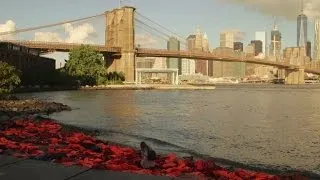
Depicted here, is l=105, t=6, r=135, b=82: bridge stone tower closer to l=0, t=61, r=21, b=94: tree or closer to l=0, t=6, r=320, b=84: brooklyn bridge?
l=0, t=6, r=320, b=84: brooklyn bridge

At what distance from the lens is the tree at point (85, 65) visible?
105 metres

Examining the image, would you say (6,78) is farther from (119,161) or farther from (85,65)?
(85,65)

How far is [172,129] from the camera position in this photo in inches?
971

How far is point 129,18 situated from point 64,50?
2626 centimetres

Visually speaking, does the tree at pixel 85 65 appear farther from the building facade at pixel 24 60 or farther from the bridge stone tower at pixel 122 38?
the bridge stone tower at pixel 122 38

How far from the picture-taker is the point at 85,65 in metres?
106

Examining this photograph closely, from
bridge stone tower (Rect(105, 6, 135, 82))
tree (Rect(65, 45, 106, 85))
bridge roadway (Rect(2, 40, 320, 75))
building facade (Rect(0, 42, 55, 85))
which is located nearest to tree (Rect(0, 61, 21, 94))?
building facade (Rect(0, 42, 55, 85))

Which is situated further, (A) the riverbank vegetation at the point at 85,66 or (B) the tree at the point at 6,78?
(A) the riverbank vegetation at the point at 85,66

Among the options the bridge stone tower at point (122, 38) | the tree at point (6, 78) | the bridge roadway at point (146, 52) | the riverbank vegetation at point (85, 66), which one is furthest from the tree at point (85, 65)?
the tree at point (6, 78)

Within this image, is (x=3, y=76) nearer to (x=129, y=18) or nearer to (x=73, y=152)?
(x=73, y=152)

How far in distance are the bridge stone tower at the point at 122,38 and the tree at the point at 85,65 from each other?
10.9m

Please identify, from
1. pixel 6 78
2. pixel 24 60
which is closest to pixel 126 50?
Answer: pixel 24 60

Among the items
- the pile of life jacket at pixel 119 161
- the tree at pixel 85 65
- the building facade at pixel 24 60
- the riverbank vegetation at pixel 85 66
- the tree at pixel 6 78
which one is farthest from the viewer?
the riverbank vegetation at pixel 85 66

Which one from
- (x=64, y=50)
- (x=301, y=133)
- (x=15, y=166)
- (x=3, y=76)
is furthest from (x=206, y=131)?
(x=64, y=50)
